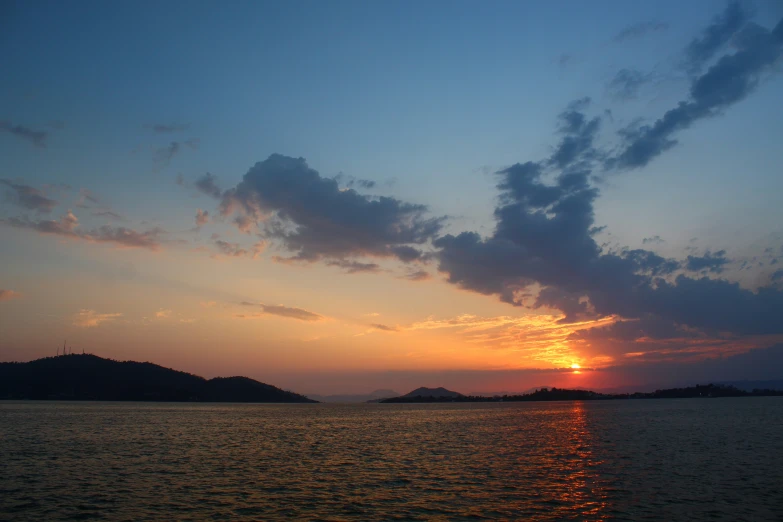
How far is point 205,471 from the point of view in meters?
54.9

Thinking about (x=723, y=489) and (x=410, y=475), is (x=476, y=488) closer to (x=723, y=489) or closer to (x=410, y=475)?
(x=410, y=475)

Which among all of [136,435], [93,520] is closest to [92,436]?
[136,435]

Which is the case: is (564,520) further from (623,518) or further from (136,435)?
(136,435)

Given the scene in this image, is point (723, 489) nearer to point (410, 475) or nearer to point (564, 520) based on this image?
point (564, 520)

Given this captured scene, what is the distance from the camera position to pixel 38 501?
39500 millimetres

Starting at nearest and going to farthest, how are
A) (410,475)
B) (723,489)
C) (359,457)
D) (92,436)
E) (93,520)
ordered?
1. (93,520)
2. (723,489)
3. (410,475)
4. (359,457)
5. (92,436)

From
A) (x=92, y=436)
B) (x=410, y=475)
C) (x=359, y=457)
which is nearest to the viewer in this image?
(x=410, y=475)

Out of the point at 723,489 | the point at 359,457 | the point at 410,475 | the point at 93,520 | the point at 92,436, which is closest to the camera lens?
the point at 93,520

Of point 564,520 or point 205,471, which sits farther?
point 205,471

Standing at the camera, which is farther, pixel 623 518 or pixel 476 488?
pixel 476 488

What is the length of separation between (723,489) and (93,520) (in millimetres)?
51567

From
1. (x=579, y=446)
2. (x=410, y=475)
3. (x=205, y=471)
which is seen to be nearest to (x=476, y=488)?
(x=410, y=475)

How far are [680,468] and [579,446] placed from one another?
26.0 meters

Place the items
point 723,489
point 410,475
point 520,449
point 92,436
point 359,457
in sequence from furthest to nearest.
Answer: point 92,436
point 520,449
point 359,457
point 410,475
point 723,489
